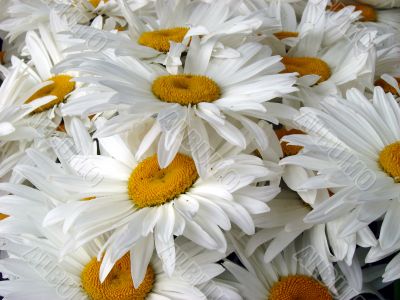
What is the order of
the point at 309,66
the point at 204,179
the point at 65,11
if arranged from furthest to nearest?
1. the point at 65,11
2. the point at 309,66
3. the point at 204,179

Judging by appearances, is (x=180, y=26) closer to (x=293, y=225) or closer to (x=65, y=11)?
(x=65, y=11)

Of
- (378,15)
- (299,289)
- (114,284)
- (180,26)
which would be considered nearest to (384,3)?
→ (378,15)

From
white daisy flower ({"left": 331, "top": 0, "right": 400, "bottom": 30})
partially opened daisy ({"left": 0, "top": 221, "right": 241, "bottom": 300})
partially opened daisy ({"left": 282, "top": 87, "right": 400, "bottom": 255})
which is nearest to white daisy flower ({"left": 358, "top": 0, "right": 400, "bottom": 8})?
white daisy flower ({"left": 331, "top": 0, "right": 400, "bottom": 30})

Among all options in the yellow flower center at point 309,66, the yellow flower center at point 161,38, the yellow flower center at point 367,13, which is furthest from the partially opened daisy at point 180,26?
the yellow flower center at point 367,13

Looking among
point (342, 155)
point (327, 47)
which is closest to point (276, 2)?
point (327, 47)

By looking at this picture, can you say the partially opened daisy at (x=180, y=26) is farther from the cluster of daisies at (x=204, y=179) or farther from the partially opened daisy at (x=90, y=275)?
the partially opened daisy at (x=90, y=275)

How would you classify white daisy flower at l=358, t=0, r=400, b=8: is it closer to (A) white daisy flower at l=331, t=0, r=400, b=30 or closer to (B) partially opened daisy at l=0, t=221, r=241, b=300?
(A) white daisy flower at l=331, t=0, r=400, b=30
